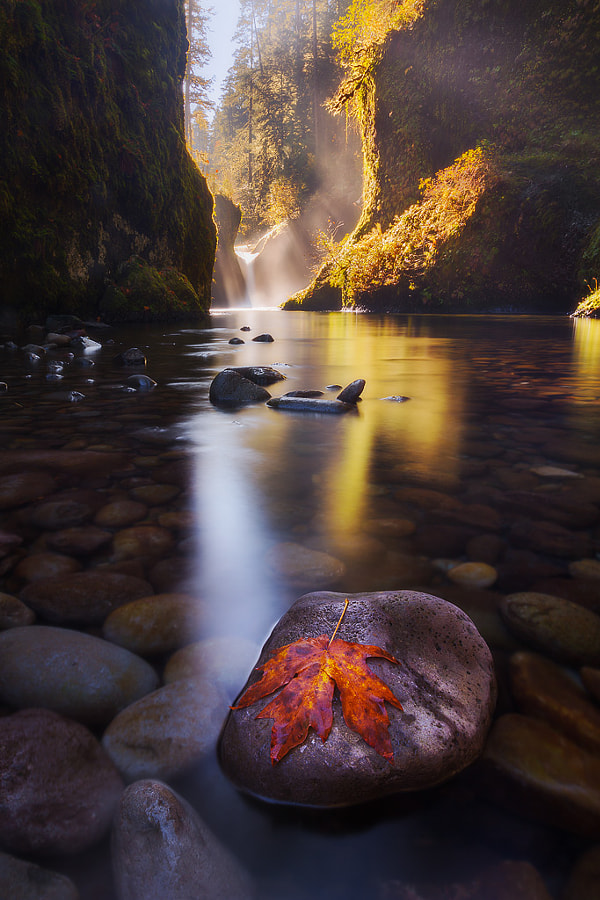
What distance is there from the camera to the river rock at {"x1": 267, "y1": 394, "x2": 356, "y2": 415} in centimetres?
406

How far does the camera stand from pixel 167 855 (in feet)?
2.63

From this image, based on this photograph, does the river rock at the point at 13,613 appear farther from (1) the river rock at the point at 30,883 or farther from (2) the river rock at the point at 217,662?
(1) the river rock at the point at 30,883

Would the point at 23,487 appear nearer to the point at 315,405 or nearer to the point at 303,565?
the point at 303,565

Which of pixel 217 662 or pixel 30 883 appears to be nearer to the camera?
pixel 30 883

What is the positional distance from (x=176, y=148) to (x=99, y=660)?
18219 millimetres

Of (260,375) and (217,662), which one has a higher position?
(260,375)

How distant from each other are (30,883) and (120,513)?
4.70 feet

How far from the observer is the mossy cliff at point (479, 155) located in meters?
17.5

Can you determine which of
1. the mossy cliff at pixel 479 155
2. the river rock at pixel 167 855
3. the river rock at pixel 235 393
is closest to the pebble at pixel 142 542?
the river rock at pixel 167 855

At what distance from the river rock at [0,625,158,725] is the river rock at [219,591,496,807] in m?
0.25

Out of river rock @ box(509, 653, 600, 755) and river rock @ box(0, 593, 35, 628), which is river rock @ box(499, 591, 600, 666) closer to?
river rock @ box(509, 653, 600, 755)

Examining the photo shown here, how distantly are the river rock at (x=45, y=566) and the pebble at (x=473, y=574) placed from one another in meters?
1.22

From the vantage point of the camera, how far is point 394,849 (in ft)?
2.85

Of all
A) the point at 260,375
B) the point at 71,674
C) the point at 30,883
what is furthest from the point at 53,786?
the point at 260,375
